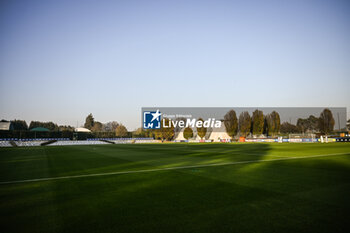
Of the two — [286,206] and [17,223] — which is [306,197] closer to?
[286,206]

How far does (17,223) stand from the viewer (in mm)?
3924

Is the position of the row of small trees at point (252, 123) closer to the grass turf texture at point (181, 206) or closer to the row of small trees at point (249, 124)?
the row of small trees at point (249, 124)

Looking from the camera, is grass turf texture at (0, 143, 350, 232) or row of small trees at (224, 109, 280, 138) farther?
row of small trees at (224, 109, 280, 138)

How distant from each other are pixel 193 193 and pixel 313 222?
9.27 feet

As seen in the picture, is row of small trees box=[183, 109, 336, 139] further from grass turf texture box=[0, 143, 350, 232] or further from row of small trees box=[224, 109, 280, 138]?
grass turf texture box=[0, 143, 350, 232]

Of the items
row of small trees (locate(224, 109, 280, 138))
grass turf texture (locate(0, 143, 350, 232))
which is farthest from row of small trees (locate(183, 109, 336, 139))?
grass turf texture (locate(0, 143, 350, 232))

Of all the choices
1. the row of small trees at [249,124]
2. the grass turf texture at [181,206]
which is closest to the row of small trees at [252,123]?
the row of small trees at [249,124]

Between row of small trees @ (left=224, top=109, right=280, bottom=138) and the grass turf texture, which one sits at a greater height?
row of small trees @ (left=224, top=109, right=280, bottom=138)

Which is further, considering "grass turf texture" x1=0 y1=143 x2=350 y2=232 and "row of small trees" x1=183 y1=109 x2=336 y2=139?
"row of small trees" x1=183 y1=109 x2=336 y2=139

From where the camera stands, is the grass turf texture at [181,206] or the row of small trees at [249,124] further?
→ the row of small trees at [249,124]

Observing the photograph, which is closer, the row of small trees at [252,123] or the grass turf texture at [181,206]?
the grass turf texture at [181,206]

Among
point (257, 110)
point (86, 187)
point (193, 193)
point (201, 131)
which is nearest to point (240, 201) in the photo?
point (193, 193)

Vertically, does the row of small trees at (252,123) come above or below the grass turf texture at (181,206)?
above

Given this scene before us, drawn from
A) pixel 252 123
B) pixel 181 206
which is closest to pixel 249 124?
pixel 252 123
